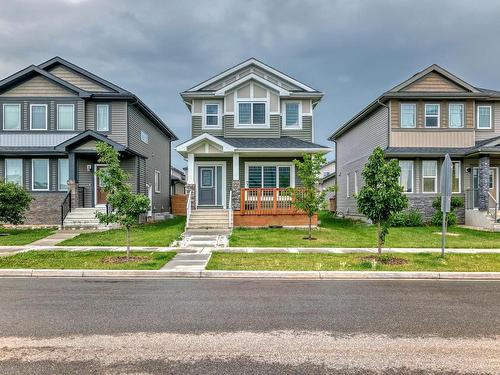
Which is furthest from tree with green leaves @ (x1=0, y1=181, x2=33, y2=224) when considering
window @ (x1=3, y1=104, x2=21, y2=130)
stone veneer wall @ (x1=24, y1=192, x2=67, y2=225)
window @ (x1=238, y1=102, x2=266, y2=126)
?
window @ (x1=238, y1=102, x2=266, y2=126)

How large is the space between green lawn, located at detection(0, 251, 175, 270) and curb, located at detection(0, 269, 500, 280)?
0.42m

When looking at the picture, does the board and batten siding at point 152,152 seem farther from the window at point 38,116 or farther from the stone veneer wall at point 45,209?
the window at point 38,116

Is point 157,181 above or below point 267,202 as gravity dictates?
above

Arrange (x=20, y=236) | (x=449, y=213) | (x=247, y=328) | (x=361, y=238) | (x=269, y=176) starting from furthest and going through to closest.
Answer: (x=269, y=176) < (x=449, y=213) < (x=20, y=236) < (x=361, y=238) < (x=247, y=328)

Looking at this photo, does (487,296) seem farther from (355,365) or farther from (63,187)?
(63,187)

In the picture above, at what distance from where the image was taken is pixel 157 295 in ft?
25.9

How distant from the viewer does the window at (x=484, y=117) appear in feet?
74.2

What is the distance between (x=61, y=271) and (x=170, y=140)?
24.4m

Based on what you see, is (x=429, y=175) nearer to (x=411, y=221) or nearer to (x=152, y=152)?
(x=411, y=221)

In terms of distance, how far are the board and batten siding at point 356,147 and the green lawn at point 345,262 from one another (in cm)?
1098

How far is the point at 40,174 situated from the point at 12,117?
3589 mm

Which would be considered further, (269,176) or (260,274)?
(269,176)

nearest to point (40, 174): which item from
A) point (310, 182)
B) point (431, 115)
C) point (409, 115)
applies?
point (310, 182)

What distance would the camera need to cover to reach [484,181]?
20.6 metres
